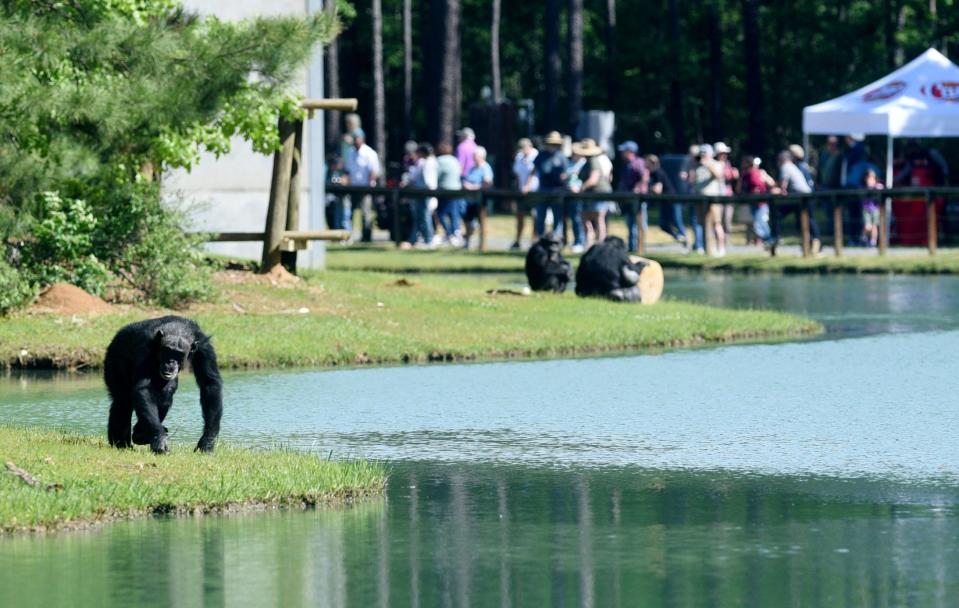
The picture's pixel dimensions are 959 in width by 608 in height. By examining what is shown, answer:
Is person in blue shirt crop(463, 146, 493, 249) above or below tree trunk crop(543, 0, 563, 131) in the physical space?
below

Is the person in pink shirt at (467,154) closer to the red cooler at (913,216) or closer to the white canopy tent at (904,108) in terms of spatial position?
the white canopy tent at (904,108)

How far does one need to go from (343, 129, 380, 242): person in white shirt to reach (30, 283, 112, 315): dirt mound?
17.2 m

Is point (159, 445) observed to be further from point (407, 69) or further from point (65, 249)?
point (407, 69)

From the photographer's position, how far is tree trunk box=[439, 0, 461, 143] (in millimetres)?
44969

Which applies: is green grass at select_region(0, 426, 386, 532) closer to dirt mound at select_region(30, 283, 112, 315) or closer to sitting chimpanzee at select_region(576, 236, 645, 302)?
dirt mound at select_region(30, 283, 112, 315)

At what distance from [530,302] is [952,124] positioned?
13.3 m

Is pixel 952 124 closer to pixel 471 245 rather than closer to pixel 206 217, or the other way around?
pixel 471 245

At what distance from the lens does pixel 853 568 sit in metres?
9.30

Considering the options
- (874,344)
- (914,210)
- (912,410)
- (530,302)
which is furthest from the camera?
(914,210)

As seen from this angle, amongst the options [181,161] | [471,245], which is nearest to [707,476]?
[181,161]

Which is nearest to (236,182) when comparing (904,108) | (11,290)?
(11,290)

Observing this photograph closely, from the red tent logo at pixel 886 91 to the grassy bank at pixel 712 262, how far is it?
284cm

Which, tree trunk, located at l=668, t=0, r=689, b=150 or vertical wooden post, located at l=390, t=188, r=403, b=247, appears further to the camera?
tree trunk, located at l=668, t=0, r=689, b=150

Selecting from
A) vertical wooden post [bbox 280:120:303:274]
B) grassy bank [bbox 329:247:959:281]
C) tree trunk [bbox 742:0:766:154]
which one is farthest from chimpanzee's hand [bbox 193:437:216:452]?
tree trunk [bbox 742:0:766:154]
